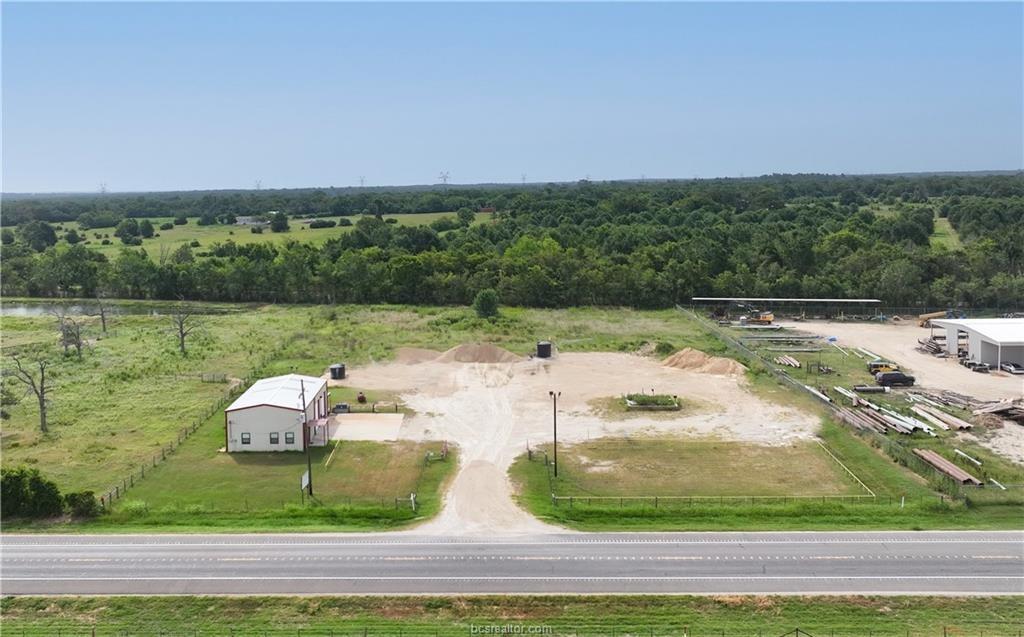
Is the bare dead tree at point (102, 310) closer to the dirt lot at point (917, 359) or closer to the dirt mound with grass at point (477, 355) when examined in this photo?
the dirt mound with grass at point (477, 355)

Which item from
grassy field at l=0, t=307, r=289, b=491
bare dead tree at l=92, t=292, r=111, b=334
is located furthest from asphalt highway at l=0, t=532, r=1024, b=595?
bare dead tree at l=92, t=292, r=111, b=334

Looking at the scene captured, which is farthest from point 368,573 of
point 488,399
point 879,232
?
point 879,232

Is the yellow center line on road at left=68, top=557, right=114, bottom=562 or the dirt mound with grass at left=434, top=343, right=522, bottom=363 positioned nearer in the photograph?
the yellow center line on road at left=68, top=557, right=114, bottom=562

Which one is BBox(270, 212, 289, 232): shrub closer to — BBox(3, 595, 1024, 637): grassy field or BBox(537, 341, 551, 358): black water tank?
BBox(537, 341, 551, 358): black water tank

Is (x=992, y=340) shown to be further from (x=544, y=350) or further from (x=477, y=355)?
(x=477, y=355)

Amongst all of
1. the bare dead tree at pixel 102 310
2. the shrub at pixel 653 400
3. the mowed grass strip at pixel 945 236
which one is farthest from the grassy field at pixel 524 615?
the mowed grass strip at pixel 945 236

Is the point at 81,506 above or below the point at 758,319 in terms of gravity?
below

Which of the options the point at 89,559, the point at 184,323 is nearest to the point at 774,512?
the point at 89,559
